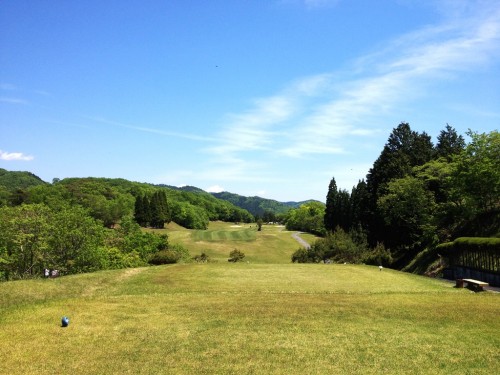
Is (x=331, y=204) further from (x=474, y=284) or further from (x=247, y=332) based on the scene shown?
(x=247, y=332)

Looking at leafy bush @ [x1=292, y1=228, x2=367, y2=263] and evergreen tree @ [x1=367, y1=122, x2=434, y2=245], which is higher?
evergreen tree @ [x1=367, y1=122, x2=434, y2=245]

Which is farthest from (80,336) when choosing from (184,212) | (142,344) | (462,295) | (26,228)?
(184,212)

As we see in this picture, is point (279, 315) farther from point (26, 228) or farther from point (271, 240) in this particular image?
point (271, 240)

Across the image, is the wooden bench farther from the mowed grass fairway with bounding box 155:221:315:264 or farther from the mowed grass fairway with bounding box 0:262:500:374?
the mowed grass fairway with bounding box 155:221:315:264

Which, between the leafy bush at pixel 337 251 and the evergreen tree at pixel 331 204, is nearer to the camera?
the leafy bush at pixel 337 251

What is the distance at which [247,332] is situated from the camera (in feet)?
48.9

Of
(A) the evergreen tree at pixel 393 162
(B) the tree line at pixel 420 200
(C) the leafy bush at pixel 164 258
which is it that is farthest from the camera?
(A) the evergreen tree at pixel 393 162

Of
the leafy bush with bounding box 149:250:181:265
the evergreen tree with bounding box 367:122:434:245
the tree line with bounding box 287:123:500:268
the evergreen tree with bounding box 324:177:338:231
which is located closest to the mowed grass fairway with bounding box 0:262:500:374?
the leafy bush with bounding box 149:250:181:265

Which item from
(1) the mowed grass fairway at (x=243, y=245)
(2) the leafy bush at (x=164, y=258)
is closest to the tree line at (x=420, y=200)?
(2) the leafy bush at (x=164, y=258)

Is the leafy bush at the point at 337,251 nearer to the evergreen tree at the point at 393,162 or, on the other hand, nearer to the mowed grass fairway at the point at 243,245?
the evergreen tree at the point at 393,162

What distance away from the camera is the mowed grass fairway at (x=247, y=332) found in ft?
38.9

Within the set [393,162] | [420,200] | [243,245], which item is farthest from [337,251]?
[243,245]

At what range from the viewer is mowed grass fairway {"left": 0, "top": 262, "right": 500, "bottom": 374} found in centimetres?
1185

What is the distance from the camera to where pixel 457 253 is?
120 feet
